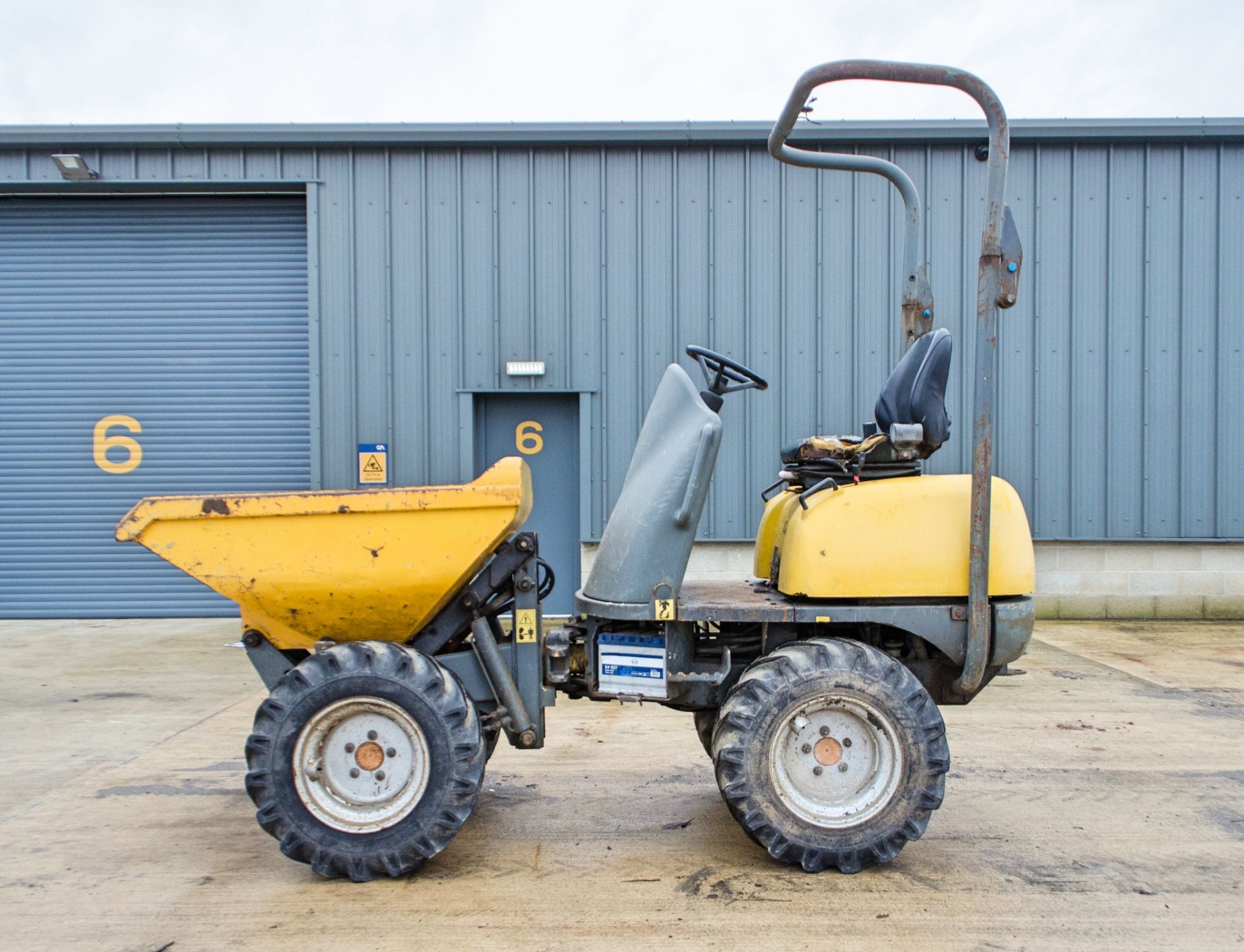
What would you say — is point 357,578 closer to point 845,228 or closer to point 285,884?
point 285,884

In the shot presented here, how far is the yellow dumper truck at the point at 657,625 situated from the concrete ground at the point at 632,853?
0.91ft

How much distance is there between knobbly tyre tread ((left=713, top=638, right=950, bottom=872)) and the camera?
11.2 feet

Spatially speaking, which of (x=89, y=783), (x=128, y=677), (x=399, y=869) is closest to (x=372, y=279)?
(x=128, y=677)

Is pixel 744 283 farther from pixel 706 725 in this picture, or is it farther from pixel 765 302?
pixel 706 725

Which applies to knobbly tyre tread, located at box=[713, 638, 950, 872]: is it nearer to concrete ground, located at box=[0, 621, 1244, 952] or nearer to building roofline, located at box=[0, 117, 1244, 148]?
concrete ground, located at box=[0, 621, 1244, 952]

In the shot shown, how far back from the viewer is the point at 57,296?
10469mm

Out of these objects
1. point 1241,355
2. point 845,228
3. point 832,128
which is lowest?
point 1241,355

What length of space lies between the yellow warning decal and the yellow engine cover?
3.78 feet

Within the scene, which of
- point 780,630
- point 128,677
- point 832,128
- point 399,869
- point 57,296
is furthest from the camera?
point 57,296

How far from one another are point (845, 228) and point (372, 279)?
5.39 meters

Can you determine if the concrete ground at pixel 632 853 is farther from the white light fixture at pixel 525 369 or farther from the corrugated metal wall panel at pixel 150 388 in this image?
the white light fixture at pixel 525 369

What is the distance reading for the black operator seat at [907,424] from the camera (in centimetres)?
386

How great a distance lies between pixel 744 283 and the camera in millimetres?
9844

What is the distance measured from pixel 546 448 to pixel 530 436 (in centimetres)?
22
